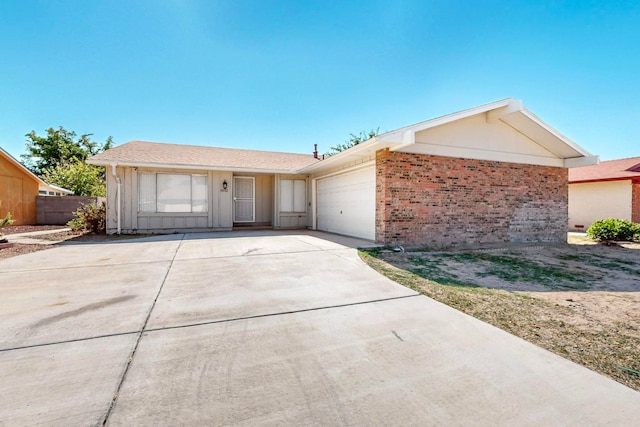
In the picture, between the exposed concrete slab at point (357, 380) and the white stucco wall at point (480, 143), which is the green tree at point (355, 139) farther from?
the exposed concrete slab at point (357, 380)

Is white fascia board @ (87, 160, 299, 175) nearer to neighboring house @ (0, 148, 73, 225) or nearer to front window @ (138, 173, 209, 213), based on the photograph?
front window @ (138, 173, 209, 213)

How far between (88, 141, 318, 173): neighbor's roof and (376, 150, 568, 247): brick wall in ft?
19.5

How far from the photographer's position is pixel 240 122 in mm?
15344

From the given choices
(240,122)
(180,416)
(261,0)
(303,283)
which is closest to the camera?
(180,416)

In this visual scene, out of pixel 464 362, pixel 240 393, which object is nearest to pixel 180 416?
pixel 240 393

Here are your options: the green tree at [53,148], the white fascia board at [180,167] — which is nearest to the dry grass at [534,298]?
the white fascia board at [180,167]

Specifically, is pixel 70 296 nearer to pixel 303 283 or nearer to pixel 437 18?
pixel 303 283

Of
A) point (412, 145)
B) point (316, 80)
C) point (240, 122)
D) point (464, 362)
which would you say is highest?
point (316, 80)

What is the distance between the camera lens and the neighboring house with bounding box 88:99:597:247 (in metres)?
8.10

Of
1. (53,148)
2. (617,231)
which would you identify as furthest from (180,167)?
(53,148)

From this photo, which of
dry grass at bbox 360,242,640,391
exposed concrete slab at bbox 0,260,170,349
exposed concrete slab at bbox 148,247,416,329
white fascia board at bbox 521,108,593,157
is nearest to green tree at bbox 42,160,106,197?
exposed concrete slab at bbox 0,260,170,349

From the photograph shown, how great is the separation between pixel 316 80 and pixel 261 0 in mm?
4734

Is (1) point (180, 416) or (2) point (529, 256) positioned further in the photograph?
(2) point (529, 256)

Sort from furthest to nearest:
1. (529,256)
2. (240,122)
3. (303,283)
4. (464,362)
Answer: (240,122) → (529,256) → (303,283) → (464,362)
